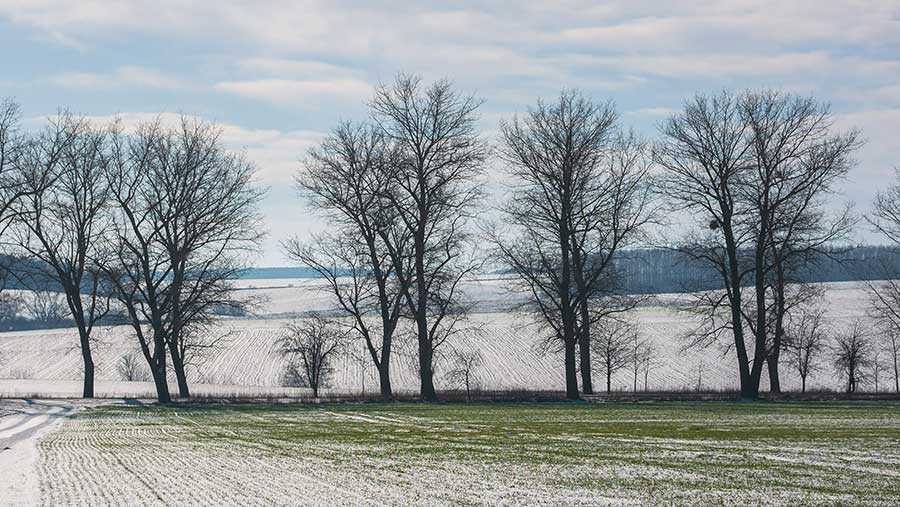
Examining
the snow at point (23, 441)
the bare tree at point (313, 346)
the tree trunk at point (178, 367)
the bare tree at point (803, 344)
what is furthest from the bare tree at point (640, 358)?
the snow at point (23, 441)

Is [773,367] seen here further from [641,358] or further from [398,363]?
[398,363]

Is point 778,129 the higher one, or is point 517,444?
point 778,129

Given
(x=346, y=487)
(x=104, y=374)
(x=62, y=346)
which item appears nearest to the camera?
(x=346, y=487)

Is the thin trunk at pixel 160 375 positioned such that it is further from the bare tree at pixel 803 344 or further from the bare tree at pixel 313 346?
the bare tree at pixel 803 344

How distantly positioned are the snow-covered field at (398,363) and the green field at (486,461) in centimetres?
3438

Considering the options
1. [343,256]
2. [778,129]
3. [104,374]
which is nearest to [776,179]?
[778,129]

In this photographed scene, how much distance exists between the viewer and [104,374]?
7581 cm

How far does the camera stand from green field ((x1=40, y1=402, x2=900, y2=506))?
1052cm

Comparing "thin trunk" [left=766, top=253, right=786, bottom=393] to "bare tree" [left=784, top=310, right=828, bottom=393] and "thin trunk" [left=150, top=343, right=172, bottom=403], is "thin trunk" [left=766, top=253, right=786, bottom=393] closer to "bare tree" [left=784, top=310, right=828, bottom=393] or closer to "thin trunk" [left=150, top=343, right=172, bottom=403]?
"bare tree" [left=784, top=310, right=828, bottom=393]

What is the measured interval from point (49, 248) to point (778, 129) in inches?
1343

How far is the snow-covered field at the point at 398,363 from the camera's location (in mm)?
63719

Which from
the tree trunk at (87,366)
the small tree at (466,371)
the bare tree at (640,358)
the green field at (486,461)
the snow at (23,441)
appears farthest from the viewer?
the bare tree at (640,358)

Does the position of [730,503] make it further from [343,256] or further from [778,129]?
[343,256]

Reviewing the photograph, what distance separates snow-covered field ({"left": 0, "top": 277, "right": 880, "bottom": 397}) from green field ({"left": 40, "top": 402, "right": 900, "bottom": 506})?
3438 cm
